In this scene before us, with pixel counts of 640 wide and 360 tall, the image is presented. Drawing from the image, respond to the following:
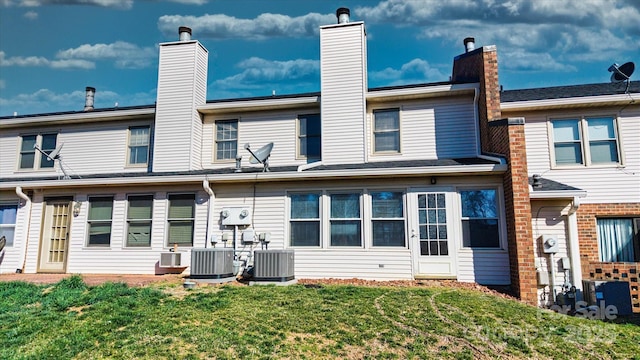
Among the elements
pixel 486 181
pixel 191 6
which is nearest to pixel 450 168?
pixel 486 181

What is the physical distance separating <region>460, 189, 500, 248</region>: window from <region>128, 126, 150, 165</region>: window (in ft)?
30.6

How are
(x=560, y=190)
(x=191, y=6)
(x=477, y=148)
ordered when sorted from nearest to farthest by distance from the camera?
(x=560, y=190) → (x=477, y=148) → (x=191, y=6)

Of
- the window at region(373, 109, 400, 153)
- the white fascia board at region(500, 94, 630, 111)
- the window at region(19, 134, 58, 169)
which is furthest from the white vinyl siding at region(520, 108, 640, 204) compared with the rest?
the window at region(19, 134, 58, 169)

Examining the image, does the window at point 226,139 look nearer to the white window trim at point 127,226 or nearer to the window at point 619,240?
the white window trim at point 127,226

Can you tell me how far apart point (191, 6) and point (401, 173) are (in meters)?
16.8

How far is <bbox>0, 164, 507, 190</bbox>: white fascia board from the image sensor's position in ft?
27.8

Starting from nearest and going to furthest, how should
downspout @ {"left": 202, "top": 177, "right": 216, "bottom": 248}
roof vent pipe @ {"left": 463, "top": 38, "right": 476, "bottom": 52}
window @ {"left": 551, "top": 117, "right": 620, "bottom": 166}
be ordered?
window @ {"left": 551, "top": 117, "right": 620, "bottom": 166} → downspout @ {"left": 202, "top": 177, "right": 216, "bottom": 248} → roof vent pipe @ {"left": 463, "top": 38, "right": 476, "bottom": 52}

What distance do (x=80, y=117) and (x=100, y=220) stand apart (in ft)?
12.9

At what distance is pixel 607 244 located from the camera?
8914 millimetres

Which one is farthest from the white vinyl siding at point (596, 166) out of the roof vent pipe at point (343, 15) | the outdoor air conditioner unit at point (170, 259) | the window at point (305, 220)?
the outdoor air conditioner unit at point (170, 259)

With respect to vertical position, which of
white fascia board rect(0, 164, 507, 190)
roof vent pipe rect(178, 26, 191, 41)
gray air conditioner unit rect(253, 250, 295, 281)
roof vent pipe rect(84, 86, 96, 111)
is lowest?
gray air conditioner unit rect(253, 250, 295, 281)

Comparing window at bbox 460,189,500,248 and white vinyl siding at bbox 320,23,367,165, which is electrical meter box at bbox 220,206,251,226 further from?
window at bbox 460,189,500,248

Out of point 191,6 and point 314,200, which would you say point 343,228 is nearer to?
point 314,200

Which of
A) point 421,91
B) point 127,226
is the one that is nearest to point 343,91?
point 421,91
